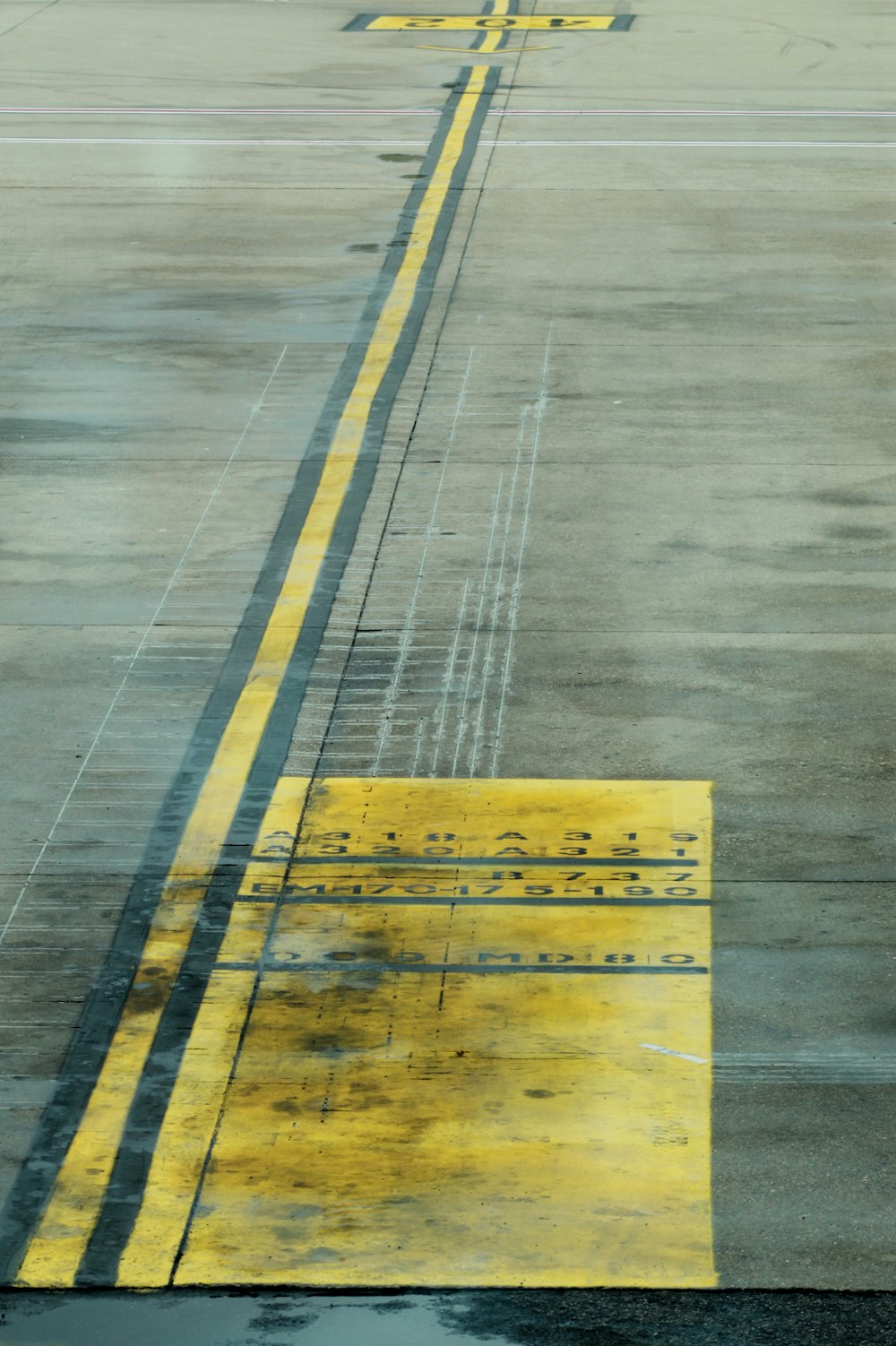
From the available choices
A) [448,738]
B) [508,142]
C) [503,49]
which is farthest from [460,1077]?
[503,49]

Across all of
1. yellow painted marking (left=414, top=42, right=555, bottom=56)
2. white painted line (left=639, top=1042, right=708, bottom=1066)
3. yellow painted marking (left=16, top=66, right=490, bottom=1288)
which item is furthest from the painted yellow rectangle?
white painted line (left=639, top=1042, right=708, bottom=1066)

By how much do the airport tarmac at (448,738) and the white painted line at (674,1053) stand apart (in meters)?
0.01

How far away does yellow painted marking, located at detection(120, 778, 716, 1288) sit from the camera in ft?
19.8

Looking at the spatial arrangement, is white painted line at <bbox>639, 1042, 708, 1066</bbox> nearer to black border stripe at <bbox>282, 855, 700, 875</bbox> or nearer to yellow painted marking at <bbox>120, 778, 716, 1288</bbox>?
yellow painted marking at <bbox>120, 778, 716, 1288</bbox>

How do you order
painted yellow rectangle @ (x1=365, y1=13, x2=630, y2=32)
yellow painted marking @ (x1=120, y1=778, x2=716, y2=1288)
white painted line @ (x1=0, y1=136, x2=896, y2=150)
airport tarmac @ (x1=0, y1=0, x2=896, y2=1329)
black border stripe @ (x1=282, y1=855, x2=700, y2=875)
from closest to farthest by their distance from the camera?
1. yellow painted marking @ (x1=120, y1=778, x2=716, y2=1288)
2. airport tarmac @ (x1=0, y1=0, x2=896, y2=1329)
3. black border stripe @ (x1=282, y1=855, x2=700, y2=875)
4. white painted line @ (x1=0, y1=136, x2=896, y2=150)
5. painted yellow rectangle @ (x1=365, y1=13, x2=630, y2=32)

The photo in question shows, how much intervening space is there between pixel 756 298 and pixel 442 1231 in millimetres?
11164

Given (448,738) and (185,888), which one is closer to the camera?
(185,888)

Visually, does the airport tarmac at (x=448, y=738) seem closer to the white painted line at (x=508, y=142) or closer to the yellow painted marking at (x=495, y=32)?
the white painted line at (x=508, y=142)

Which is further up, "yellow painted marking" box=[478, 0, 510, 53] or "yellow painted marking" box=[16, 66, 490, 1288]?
"yellow painted marking" box=[16, 66, 490, 1288]

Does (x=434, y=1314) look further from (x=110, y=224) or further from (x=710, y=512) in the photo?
(x=110, y=224)

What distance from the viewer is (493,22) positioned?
29.2m

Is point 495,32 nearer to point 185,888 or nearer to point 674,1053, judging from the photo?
point 185,888

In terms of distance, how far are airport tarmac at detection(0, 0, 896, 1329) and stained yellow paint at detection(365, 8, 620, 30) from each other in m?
10.1

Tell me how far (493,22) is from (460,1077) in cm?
2484
